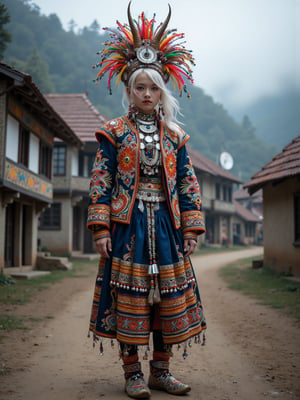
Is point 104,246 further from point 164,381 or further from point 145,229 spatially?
point 164,381

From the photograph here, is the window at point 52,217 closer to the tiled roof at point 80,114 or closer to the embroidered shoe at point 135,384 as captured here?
the tiled roof at point 80,114

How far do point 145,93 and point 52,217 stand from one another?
17.5 metres

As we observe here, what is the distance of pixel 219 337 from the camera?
200 inches

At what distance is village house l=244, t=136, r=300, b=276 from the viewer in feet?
34.2

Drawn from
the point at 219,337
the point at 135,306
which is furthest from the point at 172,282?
the point at 219,337

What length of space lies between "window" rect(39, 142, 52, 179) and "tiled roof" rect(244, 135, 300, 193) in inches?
302

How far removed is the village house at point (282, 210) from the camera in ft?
34.2

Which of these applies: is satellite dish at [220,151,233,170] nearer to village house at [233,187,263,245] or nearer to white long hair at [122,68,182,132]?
village house at [233,187,263,245]

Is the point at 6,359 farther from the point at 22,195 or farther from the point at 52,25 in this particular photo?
the point at 52,25

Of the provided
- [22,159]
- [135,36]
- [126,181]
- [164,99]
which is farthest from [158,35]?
[22,159]

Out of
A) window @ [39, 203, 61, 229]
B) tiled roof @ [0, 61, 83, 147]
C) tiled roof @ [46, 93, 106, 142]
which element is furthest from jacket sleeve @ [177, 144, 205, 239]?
tiled roof @ [46, 93, 106, 142]

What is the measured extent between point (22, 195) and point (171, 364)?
31.8ft

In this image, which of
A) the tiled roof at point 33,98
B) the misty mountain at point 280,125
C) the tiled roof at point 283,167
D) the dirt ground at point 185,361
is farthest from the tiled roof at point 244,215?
the misty mountain at point 280,125

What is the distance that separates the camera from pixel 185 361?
3.99 m
